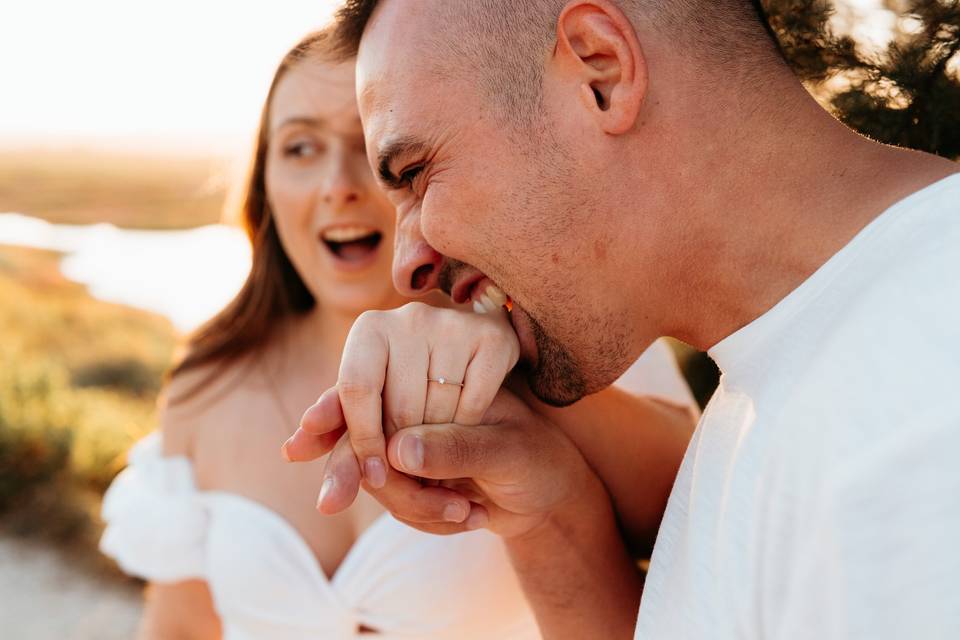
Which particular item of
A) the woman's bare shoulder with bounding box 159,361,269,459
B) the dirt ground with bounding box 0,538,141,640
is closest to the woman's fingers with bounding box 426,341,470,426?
the woman's bare shoulder with bounding box 159,361,269,459

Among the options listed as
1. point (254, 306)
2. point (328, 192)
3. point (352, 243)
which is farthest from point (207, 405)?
point (328, 192)

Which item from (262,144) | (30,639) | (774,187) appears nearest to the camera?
(774,187)

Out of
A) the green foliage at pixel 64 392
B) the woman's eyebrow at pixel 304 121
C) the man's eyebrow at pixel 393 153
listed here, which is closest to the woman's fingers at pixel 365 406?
Result: the man's eyebrow at pixel 393 153

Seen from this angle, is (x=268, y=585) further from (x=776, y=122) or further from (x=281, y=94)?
(x=776, y=122)

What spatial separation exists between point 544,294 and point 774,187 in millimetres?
463

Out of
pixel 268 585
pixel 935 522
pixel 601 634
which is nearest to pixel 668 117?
pixel 935 522

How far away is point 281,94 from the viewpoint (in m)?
2.70

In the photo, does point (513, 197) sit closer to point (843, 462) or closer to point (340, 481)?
point (340, 481)

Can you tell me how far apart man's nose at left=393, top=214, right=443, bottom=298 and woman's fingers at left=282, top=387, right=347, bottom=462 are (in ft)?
1.19

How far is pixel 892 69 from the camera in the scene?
1.90 metres

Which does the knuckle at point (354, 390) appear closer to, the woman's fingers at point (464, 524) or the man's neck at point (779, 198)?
the woman's fingers at point (464, 524)

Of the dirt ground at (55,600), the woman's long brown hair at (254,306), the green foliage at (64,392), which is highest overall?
the woman's long brown hair at (254,306)

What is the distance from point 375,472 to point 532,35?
0.81m

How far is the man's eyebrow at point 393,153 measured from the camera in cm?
167
